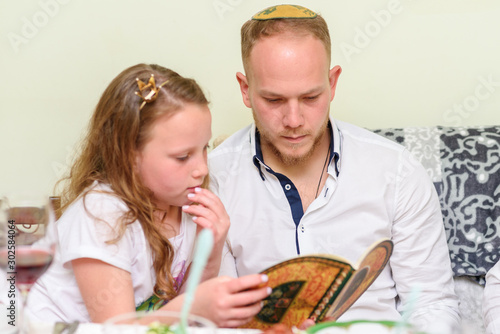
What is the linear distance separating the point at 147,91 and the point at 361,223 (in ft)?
2.58

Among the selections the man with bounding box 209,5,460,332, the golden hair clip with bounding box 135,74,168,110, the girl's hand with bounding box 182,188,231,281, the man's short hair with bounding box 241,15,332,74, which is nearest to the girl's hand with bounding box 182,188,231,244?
the girl's hand with bounding box 182,188,231,281

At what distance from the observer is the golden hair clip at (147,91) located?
4.70 ft

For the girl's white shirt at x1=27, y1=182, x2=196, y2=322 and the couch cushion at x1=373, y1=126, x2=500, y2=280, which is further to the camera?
the couch cushion at x1=373, y1=126, x2=500, y2=280

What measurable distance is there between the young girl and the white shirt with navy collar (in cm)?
32

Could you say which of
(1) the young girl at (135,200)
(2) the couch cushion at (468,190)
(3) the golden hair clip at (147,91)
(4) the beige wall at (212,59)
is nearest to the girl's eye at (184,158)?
(1) the young girl at (135,200)

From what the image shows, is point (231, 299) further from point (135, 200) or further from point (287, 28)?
point (287, 28)

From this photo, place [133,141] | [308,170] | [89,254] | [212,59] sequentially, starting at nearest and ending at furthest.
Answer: [89,254] → [133,141] → [308,170] → [212,59]

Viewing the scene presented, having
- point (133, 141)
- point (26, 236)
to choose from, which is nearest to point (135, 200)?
point (133, 141)

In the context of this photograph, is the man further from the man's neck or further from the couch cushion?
the couch cushion

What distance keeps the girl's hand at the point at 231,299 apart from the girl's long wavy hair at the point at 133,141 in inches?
13.0

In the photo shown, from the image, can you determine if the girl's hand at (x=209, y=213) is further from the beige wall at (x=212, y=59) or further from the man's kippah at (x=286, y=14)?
the beige wall at (x=212, y=59)

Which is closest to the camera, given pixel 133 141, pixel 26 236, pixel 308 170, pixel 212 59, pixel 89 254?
pixel 26 236

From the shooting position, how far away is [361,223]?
181cm

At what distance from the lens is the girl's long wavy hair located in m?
1.44
